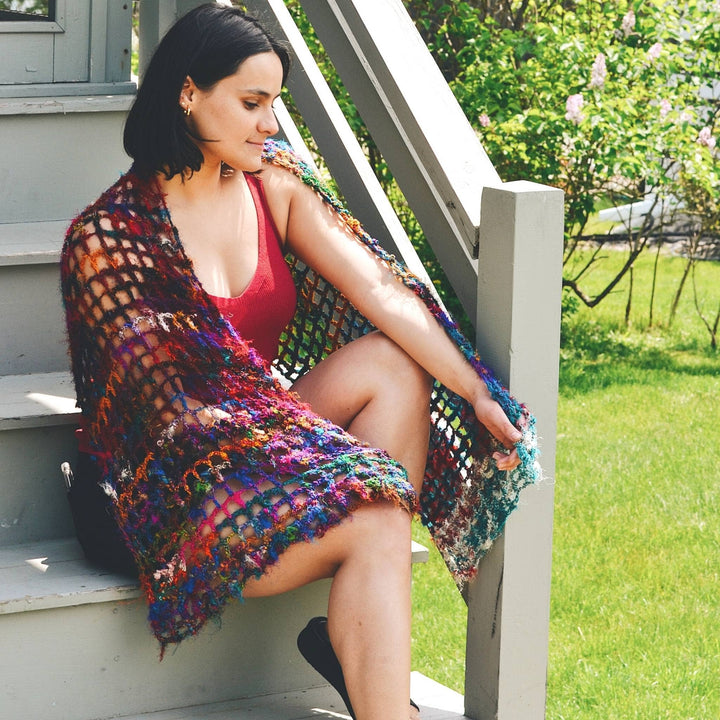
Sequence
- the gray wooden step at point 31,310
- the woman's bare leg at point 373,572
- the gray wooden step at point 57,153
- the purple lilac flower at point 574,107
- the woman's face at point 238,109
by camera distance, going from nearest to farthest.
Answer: the woman's bare leg at point 373,572 < the woman's face at point 238,109 < the gray wooden step at point 31,310 < the gray wooden step at point 57,153 < the purple lilac flower at point 574,107

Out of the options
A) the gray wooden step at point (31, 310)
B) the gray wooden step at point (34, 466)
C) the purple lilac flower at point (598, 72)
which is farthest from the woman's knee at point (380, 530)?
the purple lilac flower at point (598, 72)

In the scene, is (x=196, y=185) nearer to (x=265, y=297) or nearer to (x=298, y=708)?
(x=265, y=297)

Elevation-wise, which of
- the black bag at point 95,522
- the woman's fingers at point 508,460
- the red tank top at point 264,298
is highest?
the red tank top at point 264,298

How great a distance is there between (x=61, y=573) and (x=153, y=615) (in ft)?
0.60

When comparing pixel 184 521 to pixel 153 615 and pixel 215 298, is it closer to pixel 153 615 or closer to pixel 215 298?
pixel 153 615

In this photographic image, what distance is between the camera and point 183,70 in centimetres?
208

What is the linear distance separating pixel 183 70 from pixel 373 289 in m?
0.48

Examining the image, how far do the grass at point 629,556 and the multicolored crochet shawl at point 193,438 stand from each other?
0.72m

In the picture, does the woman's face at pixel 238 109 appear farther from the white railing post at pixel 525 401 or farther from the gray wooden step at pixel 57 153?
the gray wooden step at pixel 57 153

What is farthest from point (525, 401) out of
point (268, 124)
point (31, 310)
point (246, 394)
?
point (31, 310)

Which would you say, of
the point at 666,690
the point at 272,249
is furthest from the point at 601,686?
the point at 272,249

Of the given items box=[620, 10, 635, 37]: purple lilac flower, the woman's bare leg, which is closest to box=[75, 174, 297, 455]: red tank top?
the woman's bare leg

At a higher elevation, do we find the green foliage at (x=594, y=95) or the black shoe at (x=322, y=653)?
the green foliage at (x=594, y=95)

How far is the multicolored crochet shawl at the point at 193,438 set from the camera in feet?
6.33
